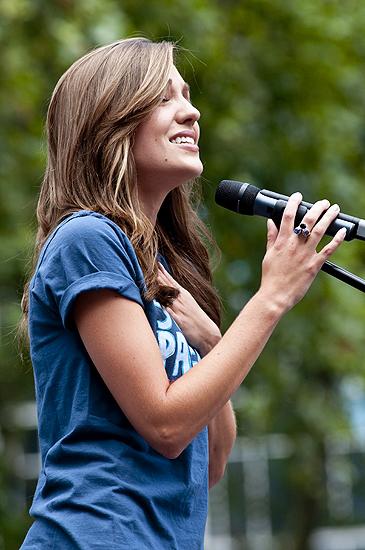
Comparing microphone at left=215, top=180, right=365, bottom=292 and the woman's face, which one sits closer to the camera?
microphone at left=215, top=180, right=365, bottom=292

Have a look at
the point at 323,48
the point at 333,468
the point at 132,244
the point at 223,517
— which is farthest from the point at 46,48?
the point at 223,517

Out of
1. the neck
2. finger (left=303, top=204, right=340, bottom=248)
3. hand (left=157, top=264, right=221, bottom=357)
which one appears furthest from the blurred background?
finger (left=303, top=204, right=340, bottom=248)

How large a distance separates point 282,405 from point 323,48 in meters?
3.08

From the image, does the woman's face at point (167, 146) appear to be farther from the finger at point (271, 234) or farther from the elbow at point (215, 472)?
the elbow at point (215, 472)

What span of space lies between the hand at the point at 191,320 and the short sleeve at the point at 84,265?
266 mm

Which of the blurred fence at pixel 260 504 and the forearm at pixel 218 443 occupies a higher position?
the forearm at pixel 218 443

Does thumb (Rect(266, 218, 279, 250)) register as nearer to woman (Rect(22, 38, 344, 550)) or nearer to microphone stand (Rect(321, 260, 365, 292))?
woman (Rect(22, 38, 344, 550))

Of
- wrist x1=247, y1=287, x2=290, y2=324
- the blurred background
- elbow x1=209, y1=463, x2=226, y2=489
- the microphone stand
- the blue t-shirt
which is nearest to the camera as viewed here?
the blue t-shirt

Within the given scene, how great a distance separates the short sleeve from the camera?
5.91 feet

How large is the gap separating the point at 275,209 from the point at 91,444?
0.71 m

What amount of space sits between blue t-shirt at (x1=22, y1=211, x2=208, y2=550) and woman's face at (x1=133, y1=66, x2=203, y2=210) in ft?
0.98

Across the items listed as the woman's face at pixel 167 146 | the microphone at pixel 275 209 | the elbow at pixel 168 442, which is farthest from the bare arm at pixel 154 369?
the woman's face at pixel 167 146

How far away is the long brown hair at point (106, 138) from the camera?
6.66ft

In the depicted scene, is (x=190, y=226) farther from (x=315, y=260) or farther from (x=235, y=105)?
(x=235, y=105)
